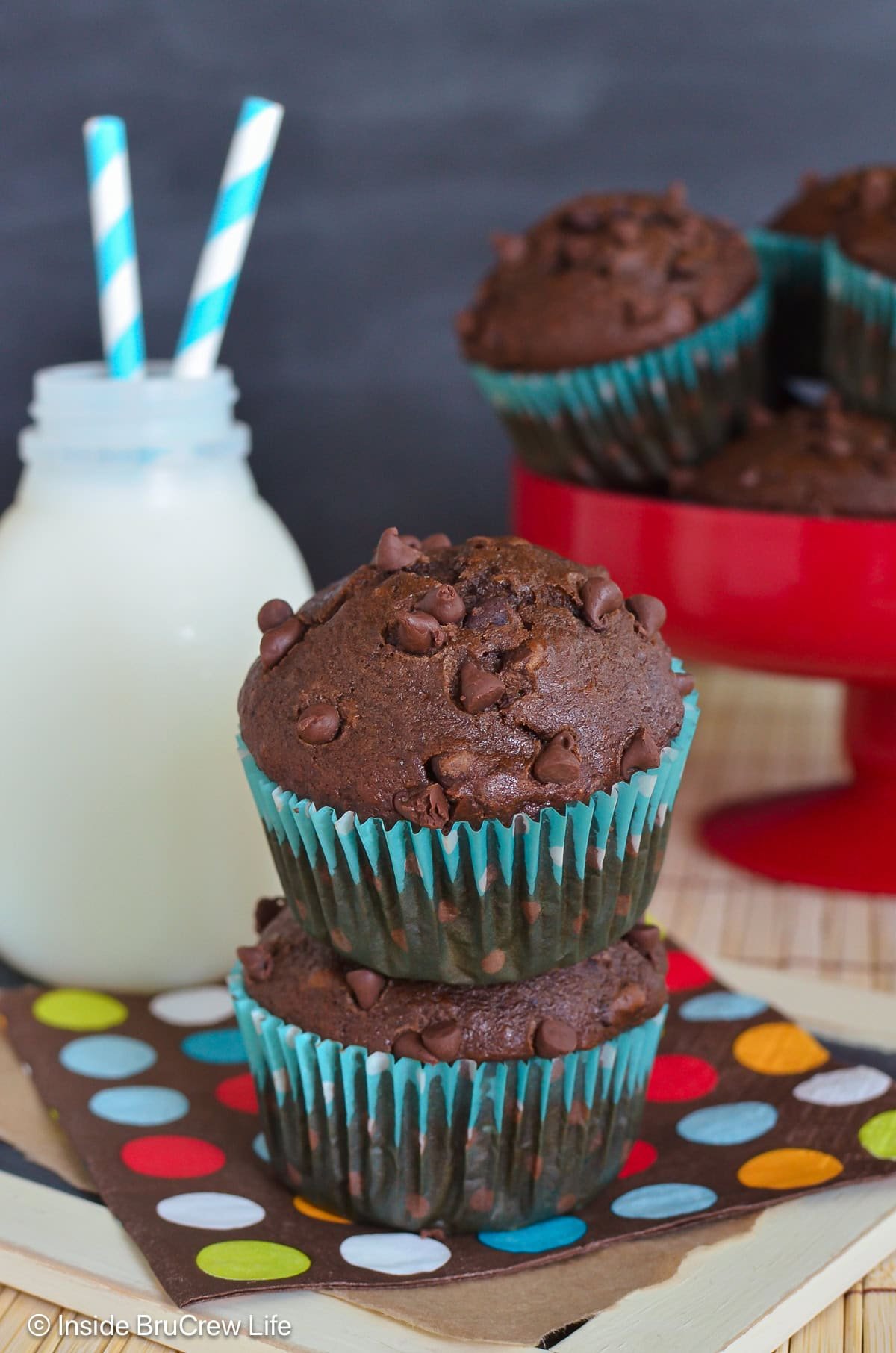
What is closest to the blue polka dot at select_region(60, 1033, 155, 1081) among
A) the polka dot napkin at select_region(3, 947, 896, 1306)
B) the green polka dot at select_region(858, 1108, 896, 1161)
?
the polka dot napkin at select_region(3, 947, 896, 1306)

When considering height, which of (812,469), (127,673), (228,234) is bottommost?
(127,673)

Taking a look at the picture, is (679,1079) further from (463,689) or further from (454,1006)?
(463,689)

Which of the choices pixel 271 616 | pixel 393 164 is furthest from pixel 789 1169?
pixel 393 164

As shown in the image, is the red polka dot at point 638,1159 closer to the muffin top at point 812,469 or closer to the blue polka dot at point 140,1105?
the blue polka dot at point 140,1105

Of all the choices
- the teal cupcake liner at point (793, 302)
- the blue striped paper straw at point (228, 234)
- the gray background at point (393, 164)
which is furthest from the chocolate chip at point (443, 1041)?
the gray background at point (393, 164)

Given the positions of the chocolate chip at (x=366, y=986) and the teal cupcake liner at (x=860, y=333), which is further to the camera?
the teal cupcake liner at (x=860, y=333)

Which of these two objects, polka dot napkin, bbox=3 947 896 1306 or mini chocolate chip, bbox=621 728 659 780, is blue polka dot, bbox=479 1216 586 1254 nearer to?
polka dot napkin, bbox=3 947 896 1306
